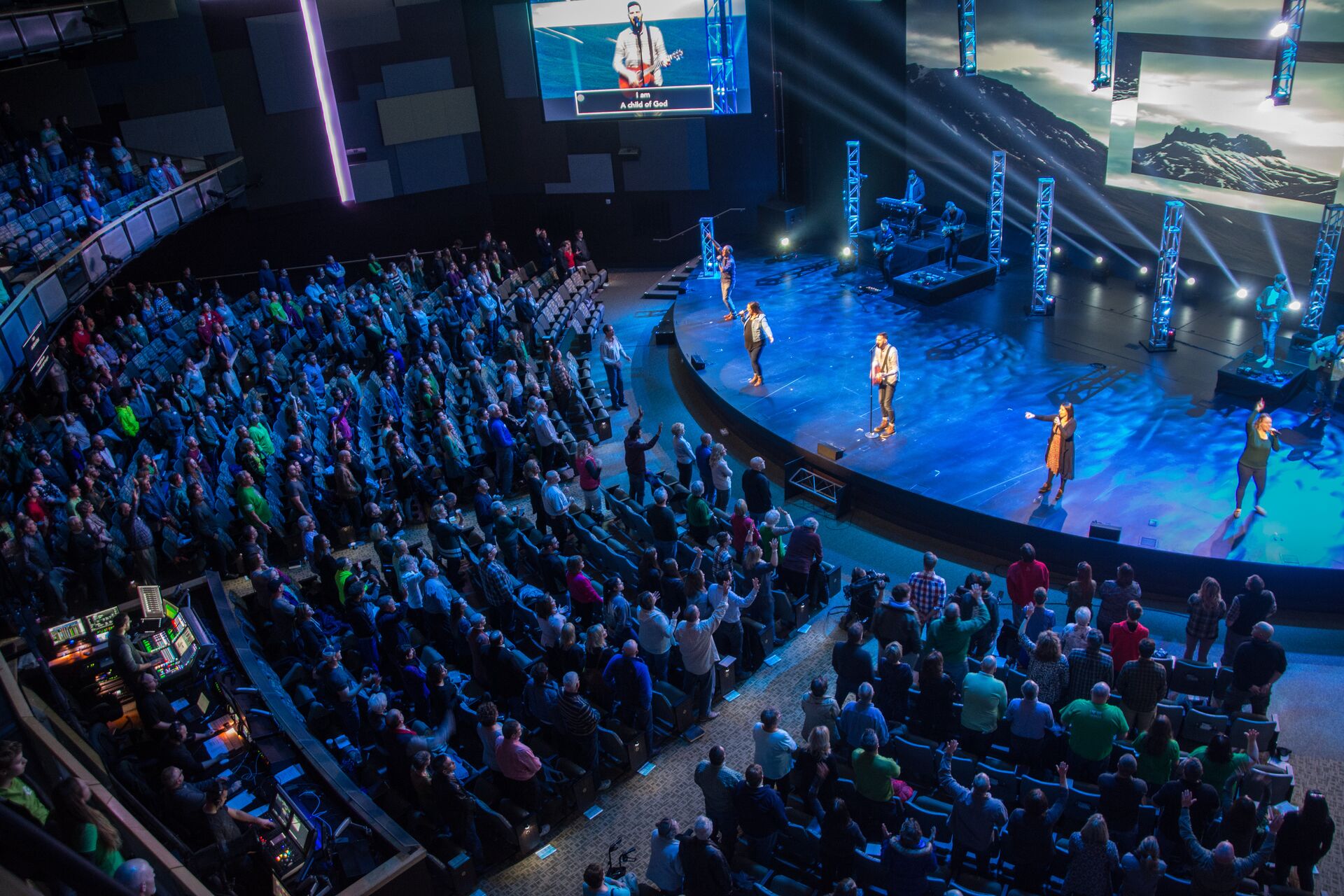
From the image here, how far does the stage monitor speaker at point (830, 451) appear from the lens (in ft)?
36.8

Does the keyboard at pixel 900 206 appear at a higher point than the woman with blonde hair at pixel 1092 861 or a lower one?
higher

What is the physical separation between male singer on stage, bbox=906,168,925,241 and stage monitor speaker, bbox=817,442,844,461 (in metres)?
7.43

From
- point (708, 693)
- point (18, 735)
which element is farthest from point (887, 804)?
point (18, 735)

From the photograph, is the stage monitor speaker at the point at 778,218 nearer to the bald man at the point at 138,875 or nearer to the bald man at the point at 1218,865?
the bald man at the point at 1218,865

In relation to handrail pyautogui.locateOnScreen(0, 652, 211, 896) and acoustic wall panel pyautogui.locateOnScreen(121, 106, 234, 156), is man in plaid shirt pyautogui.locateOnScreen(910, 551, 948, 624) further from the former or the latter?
acoustic wall panel pyautogui.locateOnScreen(121, 106, 234, 156)

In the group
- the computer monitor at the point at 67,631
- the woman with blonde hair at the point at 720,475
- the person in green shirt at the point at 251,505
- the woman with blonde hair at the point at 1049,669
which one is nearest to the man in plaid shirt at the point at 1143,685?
the woman with blonde hair at the point at 1049,669

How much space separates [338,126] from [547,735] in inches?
631

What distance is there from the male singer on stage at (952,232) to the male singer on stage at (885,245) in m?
0.88

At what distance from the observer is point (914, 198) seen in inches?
696

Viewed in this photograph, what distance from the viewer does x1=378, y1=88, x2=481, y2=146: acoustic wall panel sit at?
20094 millimetres

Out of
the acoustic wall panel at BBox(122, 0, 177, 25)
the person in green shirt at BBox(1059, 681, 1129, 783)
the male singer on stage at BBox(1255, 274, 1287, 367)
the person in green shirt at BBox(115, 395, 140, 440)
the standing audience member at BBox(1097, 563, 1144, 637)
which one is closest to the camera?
the person in green shirt at BBox(1059, 681, 1129, 783)

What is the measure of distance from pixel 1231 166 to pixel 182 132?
1815cm

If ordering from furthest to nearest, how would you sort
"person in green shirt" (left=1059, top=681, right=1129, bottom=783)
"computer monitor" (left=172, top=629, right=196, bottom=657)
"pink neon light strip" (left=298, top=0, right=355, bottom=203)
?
"pink neon light strip" (left=298, top=0, right=355, bottom=203)
"computer monitor" (left=172, top=629, right=196, bottom=657)
"person in green shirt" (left=1059, top=681, right=1129, bottom=783)

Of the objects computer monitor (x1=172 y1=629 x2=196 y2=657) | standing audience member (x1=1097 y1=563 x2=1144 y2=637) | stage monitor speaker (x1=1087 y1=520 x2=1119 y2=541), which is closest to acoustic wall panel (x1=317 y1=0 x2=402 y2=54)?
computer monitor (x1=172 y1=629 x2=196 y2=657)
